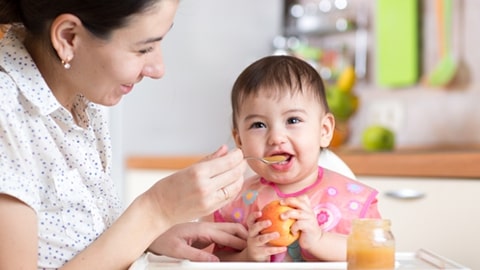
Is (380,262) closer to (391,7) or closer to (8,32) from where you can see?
(8,32)

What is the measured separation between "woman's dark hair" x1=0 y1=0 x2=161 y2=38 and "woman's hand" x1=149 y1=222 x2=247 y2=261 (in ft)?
1.22

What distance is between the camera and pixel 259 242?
128 cm

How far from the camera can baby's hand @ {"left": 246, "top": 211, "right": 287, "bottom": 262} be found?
1260 millimetres

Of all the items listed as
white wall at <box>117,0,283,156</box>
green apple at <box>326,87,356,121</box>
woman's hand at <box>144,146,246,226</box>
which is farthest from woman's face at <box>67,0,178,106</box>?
Result: white wall at <box>117,0,283,156</box>

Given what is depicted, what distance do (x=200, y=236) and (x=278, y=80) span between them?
1.03 feet

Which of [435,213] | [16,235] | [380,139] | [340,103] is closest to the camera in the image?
[16,235]

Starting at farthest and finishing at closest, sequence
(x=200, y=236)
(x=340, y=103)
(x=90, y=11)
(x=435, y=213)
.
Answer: (x=340, y=103) < (x=435, y=213) < (x=200, y=236) < (x=90, y=11)

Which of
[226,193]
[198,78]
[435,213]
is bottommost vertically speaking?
[435,213]

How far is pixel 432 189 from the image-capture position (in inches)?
86.3

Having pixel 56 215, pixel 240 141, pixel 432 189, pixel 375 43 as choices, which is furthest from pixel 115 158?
pixel 56 215

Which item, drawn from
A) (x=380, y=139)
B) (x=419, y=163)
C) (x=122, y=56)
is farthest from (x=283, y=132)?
(x=380, y=139)

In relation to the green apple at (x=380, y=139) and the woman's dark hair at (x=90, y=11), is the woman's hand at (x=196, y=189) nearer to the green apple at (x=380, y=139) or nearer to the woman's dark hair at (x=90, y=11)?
the woman's dark hair at (x=90, y=11)

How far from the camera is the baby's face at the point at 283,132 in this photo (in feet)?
4.70

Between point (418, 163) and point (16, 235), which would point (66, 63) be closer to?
point (16, 235)
